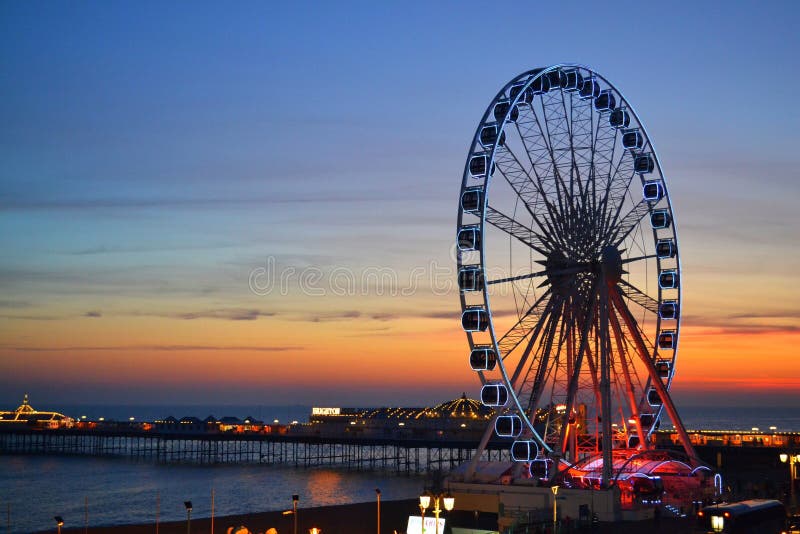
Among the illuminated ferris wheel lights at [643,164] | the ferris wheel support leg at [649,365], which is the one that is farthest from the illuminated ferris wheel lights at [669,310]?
the illuminated ferris wheel lights at [643,164]

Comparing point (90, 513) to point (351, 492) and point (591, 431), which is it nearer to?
point (351, 492)

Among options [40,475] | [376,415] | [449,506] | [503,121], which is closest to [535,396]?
[503,121]

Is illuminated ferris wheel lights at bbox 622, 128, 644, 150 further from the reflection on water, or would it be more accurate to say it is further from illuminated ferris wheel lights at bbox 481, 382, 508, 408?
the reflection on water

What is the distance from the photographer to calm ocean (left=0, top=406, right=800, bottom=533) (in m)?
66.3

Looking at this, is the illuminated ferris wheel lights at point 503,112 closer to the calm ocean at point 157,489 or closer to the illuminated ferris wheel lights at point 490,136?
the illuminated ferris wheel lights at point 490,136

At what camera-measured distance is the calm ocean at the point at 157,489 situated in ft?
218

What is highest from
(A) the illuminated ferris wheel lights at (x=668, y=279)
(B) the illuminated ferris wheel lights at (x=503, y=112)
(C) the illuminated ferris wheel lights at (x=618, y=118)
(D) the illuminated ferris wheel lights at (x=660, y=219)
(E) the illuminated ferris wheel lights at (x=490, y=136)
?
(C) the illuminated ferris wheel lights at (x=618, y=118)

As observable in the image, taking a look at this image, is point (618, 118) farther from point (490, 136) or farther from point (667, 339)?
point (667, 339)

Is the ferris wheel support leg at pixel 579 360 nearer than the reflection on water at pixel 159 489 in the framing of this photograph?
Yes

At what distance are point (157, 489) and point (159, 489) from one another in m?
0.18

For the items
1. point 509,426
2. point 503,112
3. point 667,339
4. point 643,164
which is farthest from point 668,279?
point 509,426

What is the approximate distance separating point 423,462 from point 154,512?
57417 millimetres

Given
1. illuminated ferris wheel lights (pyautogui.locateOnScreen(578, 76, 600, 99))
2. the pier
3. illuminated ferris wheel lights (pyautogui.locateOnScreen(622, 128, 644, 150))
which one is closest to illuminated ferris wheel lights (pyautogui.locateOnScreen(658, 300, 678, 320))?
illuminated ferris wheel lights (pyautogui.locateOnScreen(622, 128, 644, 150))

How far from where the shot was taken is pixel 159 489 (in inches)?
3219
